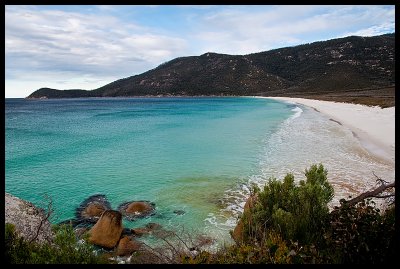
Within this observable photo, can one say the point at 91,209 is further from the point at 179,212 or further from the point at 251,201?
the point at 251,201

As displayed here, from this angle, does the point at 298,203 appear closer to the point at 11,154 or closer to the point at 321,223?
the point at 321,223

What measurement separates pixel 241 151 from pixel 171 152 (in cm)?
577

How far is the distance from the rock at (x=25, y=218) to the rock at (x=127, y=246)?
2091mm

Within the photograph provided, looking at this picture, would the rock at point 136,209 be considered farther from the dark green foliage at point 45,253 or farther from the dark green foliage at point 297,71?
the dark green foliage at point 297,71

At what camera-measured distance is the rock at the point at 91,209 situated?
12234mm

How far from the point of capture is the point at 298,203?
7684mm

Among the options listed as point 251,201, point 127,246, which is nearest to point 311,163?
point 251,201

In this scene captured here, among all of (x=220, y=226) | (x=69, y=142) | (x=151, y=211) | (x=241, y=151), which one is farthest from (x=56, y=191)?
(x=69, y=142)

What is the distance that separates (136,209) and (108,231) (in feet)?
10.1

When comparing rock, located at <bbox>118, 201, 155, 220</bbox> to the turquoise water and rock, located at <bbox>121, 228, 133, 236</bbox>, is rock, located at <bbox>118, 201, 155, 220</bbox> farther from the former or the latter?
rock, located at <bbox>121, 228, 133, 236</bbox>

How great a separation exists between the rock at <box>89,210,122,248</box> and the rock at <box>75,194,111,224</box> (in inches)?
80.7

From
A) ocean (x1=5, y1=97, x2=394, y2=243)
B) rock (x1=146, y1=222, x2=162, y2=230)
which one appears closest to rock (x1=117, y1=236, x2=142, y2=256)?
rock (x1=146, y1=222, x2=162, y2=230)

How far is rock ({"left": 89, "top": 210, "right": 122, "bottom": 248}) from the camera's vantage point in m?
9.70

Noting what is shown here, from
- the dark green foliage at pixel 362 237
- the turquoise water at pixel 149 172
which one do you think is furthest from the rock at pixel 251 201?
the dark green foliage at pixel 362 237
